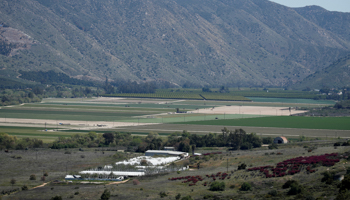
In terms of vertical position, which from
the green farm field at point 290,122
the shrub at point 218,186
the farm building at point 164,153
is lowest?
the shrub at point 218,186

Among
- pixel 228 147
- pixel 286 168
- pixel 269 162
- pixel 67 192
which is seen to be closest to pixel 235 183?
pixel 286 168

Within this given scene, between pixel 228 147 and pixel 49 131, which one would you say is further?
pixel 49 131

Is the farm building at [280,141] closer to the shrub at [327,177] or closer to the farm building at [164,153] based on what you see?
the farm building at [164,153]

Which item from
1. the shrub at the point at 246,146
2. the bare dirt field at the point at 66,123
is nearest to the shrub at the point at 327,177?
the shrub at the point at 246,146

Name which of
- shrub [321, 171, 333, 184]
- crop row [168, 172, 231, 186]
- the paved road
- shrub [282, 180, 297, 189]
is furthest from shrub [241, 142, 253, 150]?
shrub [321, 171, 333, 184]

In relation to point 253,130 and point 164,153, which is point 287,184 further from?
point 253,130

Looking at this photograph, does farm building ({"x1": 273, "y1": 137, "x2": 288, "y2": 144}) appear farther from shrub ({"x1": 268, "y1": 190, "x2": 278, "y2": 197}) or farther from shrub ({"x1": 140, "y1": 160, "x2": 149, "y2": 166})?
shrub ({"x1": 268, "y1": 190, "x2": 278, "y2": 197})

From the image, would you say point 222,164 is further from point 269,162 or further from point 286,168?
Result: point 286,168

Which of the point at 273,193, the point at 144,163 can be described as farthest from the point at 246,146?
the point at 273,193
